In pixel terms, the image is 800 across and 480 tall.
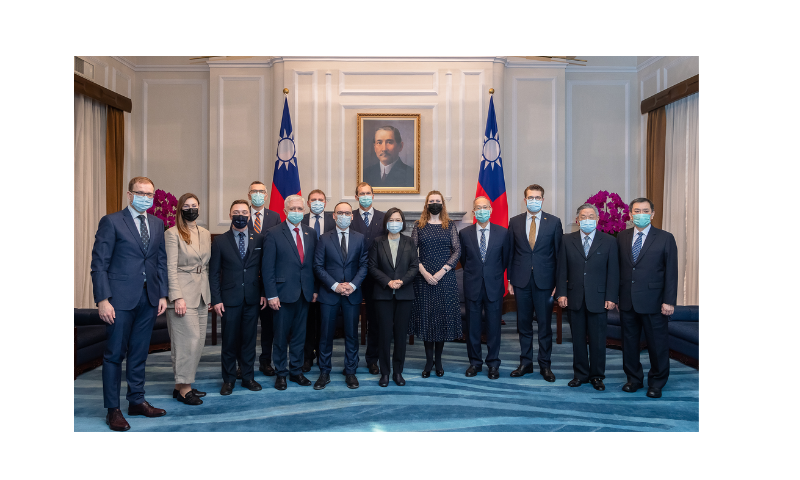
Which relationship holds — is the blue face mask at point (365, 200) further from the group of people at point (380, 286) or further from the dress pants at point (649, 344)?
the dress pants at point (649, 344)

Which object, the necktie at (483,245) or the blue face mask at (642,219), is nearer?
the blue face mask at (642,219)

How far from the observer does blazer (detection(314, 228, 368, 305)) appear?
390cm

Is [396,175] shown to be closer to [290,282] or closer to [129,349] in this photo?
[290,282]

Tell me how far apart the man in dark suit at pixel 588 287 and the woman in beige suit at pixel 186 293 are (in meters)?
2.86

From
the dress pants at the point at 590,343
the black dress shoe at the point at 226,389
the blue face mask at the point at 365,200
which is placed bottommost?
the black dress shoe at the point at 226,389

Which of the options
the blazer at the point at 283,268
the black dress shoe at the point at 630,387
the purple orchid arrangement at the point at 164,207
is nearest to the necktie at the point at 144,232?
the blazer at the point at 283,268

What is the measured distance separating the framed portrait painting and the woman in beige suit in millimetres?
3766

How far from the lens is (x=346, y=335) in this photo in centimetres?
404

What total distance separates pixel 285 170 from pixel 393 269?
3143 millimetres

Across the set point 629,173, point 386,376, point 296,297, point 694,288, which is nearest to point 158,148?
point 296,297

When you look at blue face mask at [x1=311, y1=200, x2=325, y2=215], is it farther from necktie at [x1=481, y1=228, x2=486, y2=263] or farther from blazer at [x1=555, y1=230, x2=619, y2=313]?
blazer at [x1=555, y1=230, x2=619, y2=313]

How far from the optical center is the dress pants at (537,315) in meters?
4.17

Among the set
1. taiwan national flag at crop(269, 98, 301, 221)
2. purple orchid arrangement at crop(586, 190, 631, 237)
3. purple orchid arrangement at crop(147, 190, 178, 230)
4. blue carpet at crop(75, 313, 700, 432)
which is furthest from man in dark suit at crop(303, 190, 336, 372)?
purple orchid arrangement at crop(586, 190, 631, 237)

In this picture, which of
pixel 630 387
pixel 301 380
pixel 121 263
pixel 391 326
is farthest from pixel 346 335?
pixel 630 387
